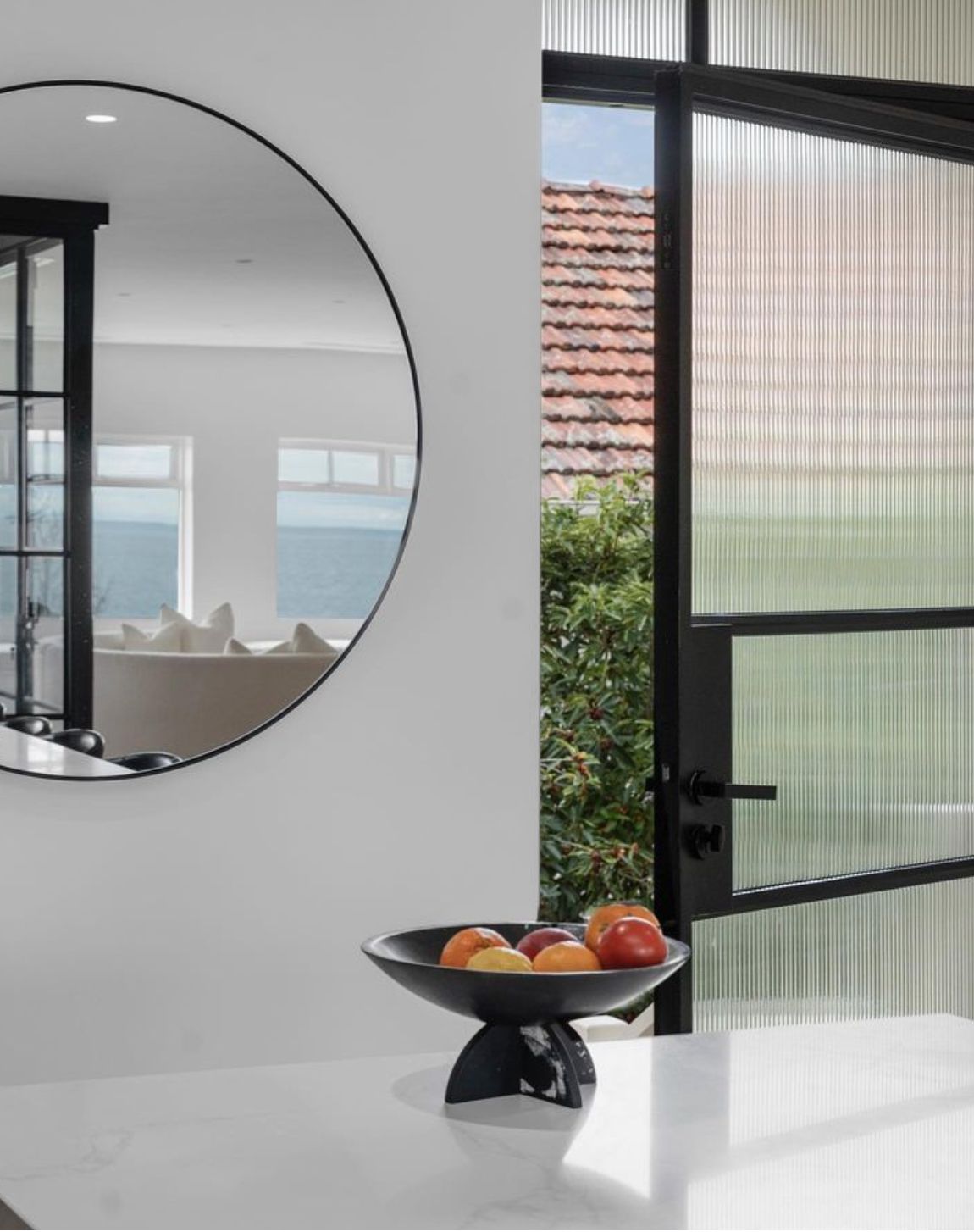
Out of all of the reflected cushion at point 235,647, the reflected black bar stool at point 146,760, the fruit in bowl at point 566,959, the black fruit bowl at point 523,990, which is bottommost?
the black fruit bowl at point 523,990

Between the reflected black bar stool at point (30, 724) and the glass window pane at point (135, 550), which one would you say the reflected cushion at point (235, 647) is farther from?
the reflected black bar stool at point (30, 724)

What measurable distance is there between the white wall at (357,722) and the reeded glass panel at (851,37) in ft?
1.78

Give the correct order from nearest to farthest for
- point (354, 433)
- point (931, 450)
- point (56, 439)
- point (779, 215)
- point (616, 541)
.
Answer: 1. point (56, 439)
2. point (354, 433)
3. point (779, 215)
4. point (931, 450)
5. point (616, 541)

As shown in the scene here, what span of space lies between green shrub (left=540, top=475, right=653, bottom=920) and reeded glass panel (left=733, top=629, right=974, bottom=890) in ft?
7.00

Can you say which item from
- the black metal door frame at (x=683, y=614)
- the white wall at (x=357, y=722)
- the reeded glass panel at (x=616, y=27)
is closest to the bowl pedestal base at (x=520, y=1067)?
the white wall at (x=357, y=722)

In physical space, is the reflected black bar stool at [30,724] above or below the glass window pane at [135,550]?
below

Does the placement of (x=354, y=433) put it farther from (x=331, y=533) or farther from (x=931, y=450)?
(x=931, y=450)

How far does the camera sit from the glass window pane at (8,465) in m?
2.32

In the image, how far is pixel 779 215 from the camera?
2836mm

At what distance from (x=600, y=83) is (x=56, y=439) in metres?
1.23

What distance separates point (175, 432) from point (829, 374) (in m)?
1.16

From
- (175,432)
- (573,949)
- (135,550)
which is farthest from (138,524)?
(573,949)

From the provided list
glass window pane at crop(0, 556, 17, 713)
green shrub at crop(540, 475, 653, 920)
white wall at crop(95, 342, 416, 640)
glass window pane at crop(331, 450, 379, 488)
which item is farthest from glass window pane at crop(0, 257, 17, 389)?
green shrub at crop(540, 475, 653, 920)

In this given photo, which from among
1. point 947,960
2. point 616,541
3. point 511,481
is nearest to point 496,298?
point 511,481
